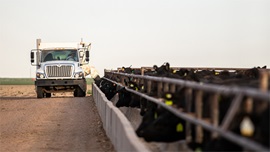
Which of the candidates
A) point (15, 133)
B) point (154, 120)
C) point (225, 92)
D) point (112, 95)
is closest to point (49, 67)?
point (112, 95)

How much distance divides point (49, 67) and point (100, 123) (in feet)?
53.7

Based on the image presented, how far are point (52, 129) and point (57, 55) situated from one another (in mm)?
18117

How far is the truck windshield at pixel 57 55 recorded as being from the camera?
1469 inches

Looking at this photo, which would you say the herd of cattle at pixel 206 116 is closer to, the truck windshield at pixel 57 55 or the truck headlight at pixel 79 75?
the truck headlight at pixel 79 75

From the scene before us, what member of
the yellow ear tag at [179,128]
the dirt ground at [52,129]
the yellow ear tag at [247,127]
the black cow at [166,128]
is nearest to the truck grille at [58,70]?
the dirt ground at [52,129]

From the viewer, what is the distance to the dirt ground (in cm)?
1569

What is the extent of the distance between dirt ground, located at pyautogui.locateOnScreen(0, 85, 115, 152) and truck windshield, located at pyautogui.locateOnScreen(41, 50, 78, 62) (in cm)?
850

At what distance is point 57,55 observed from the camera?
3734 centimetres

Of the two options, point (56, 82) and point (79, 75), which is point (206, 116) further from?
point (56, 82)

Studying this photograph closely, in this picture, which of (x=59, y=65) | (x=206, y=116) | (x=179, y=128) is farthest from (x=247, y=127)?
(x=59, y=65)

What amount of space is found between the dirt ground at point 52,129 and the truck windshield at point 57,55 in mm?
8497

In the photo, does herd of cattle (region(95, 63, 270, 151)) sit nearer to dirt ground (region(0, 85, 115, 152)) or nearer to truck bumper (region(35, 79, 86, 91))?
dirt ground (region(0, 85, 115, 152))

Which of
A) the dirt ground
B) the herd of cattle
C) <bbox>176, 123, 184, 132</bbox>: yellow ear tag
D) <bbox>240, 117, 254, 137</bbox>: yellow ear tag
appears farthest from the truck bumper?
<bbox>240, 117, 254, 137</bbox>: yellow ear tag

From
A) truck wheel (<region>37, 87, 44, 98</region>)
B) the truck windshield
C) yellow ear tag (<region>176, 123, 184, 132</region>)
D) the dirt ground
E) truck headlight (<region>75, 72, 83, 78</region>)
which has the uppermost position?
the truck windshield
